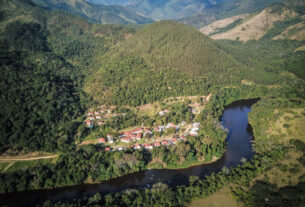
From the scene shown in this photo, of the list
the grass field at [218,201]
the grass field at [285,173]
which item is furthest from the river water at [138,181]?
the grass field at [285,173]

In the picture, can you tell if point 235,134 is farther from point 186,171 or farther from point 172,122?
point 186,171

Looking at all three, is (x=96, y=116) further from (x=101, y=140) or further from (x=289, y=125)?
(x=289, y=125)

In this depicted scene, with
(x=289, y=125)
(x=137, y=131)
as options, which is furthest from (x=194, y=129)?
(x=289, y=125)

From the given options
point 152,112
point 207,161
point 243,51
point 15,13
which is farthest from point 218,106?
point 15,13

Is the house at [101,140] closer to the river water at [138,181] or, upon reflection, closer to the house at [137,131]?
the house at [137,131]

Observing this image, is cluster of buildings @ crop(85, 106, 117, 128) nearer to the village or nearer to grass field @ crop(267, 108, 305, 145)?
the village

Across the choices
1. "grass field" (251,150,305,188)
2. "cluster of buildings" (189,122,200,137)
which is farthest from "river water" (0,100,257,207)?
"cluster of buildings" (189,122,200,137)
